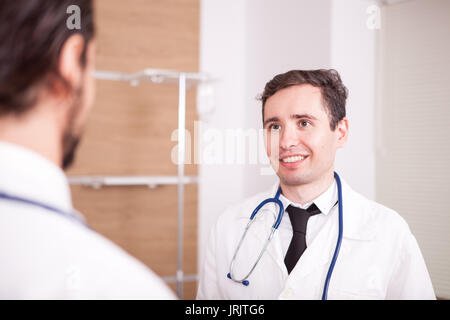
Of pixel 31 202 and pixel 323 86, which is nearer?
pixel 31 202

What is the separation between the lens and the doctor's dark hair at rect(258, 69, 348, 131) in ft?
2.70

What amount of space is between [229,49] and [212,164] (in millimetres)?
257

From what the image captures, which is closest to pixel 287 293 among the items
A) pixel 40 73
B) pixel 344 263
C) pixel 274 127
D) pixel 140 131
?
pixel 344 263

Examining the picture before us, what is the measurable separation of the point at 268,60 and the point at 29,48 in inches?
19.8

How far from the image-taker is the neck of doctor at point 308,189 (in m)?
0.84

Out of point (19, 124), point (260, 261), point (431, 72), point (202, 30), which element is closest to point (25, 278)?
point (19, 124)

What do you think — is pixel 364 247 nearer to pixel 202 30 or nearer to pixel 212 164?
pixel 212 164

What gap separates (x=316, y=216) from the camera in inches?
33.3

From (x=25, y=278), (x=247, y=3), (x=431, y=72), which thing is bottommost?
(x=25, y=278)

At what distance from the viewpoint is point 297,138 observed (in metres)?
0.79

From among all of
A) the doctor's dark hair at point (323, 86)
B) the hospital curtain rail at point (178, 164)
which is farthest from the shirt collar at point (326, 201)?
the hospital curtain rail at point (178, 164)

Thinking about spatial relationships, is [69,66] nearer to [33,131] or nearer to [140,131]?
[33,131]

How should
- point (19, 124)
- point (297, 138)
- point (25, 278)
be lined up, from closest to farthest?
point (25, 278) < point (19, 124) < point (297, 138)

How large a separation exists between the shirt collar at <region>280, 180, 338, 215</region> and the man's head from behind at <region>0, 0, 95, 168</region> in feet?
1.55
